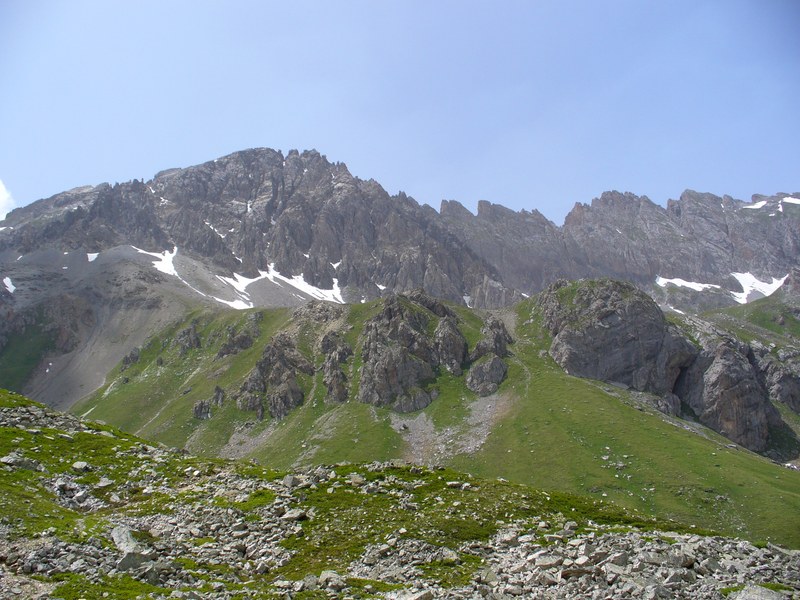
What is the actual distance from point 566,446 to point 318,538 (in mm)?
114525

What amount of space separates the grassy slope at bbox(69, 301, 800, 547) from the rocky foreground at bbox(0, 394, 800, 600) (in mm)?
79821

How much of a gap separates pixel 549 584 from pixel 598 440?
394ft

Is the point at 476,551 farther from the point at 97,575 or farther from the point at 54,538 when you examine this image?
the point at 54,538

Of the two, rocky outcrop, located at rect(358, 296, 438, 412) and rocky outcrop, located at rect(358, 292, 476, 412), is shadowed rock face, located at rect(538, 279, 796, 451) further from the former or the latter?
rocky outcrop, located at rect(358, 296, 438, 412)

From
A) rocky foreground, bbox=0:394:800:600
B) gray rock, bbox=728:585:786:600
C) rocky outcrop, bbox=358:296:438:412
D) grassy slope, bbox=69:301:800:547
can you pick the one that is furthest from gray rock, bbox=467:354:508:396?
gray rock, bbox=728:585:786:600

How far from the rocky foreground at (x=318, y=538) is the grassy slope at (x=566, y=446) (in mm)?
79821

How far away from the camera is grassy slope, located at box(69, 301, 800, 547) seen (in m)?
112

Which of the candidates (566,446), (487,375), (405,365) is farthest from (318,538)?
(405,365)

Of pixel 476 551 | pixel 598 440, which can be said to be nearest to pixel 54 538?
pixel 476 551

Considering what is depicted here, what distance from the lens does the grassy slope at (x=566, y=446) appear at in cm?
11150

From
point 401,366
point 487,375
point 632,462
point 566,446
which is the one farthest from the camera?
point 401,366

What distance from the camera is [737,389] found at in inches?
7318

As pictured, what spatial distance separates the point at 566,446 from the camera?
139125mm

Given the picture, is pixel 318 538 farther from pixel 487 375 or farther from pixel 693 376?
pixel 693 376
